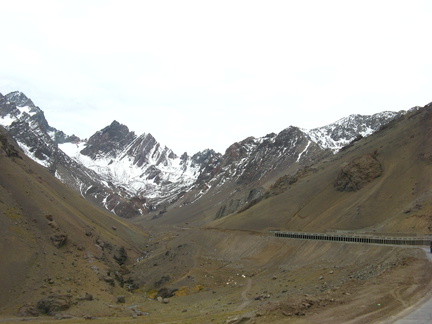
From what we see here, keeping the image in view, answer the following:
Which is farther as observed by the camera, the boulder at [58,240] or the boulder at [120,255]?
the boulder at [120,255]

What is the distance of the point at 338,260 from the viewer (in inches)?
2327

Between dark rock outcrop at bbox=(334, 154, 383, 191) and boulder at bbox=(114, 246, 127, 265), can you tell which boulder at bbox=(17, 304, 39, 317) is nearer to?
boulder at bbox=(114, 246, 127, 265)

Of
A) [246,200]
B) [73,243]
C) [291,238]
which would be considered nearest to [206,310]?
[73,243]

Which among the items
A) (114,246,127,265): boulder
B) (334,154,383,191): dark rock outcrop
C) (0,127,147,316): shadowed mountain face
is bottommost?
(114,246,127,265): boulder

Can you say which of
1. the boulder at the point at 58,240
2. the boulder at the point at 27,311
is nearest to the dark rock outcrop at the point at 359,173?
the boulder at the point at 58,240

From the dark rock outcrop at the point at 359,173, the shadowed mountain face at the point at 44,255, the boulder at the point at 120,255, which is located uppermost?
the dark rock outcrop at the point at 359,173

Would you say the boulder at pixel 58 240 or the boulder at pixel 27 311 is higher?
the boulder at pixel 58 240

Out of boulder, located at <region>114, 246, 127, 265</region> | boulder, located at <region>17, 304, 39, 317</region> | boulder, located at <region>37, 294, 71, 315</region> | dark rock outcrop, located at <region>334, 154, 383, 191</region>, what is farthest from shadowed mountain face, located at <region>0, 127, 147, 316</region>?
dark rock outcrop, located at <region>334, 154, 383, 191</region>

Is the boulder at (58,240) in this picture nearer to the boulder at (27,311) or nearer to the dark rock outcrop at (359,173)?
the boulder at (27,311)

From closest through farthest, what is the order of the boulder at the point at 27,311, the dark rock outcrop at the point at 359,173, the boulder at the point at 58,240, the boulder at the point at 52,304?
the boulder at the point at 27,311 → the boulder at the point at 52,304 → the boulder at the point at 58,240 → the dark rock outcrop at the point at 359,173

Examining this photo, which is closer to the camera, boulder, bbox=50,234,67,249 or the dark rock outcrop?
boulder, bbox=50,234,67,249

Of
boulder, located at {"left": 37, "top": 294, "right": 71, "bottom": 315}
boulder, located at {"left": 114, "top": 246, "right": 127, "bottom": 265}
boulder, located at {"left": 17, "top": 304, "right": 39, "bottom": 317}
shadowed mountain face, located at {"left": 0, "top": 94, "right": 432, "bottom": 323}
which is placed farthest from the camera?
boulder, located at {"left": 114, "top": 246, "right": 127, "bottom": 265}

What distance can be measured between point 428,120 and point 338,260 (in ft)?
214

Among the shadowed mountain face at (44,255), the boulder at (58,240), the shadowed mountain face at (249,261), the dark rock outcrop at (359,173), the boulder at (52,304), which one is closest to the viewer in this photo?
the shadowed mountain face at (249,261)
